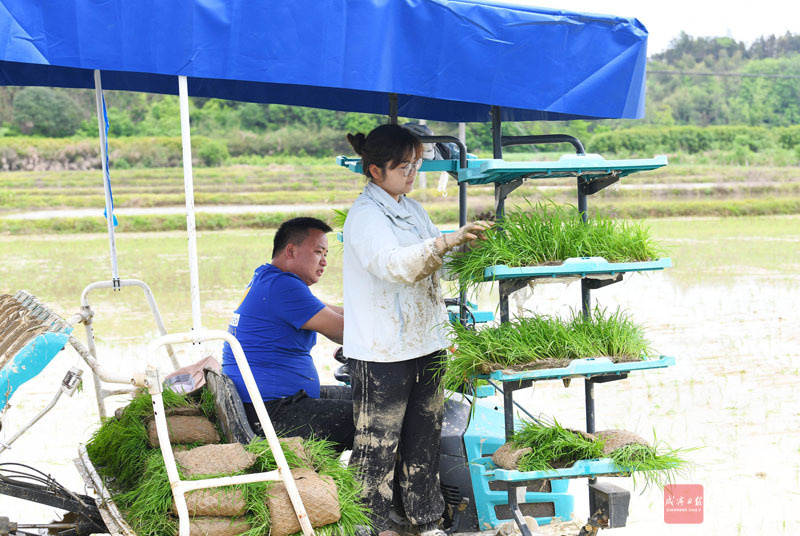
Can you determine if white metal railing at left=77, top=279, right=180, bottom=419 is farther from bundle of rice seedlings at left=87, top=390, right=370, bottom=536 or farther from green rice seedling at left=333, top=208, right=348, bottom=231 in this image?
green rice seedling at left=333, top=208, right=348, bottom=231

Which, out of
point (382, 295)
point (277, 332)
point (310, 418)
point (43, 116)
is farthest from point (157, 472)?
point (43, 116)

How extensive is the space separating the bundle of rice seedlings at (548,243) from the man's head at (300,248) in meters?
0.88

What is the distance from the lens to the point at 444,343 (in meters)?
3.42

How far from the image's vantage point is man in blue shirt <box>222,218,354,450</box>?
3527 millimetres

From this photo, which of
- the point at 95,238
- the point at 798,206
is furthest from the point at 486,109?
the point at 798,206

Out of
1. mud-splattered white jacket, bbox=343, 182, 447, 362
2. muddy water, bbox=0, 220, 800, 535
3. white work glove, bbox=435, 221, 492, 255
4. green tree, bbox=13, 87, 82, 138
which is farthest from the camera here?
green tree, bbox=13, 87, 82, 138

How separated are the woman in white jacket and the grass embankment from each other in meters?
23.3

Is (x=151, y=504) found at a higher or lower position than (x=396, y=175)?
lower

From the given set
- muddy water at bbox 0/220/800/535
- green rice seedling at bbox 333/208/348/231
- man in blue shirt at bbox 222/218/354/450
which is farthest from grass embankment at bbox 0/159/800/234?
man in blue shirt at bbox 222/218/354/450

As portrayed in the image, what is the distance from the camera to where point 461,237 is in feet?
9.71

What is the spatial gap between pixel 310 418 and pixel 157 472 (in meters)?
0.82

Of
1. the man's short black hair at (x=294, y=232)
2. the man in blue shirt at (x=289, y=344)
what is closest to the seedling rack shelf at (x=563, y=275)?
the man in blue shirt at (x=289, y=344)

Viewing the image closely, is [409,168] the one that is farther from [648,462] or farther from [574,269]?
[648,462]

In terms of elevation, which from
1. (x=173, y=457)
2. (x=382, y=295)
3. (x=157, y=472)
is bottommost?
(x=157, y=472)
